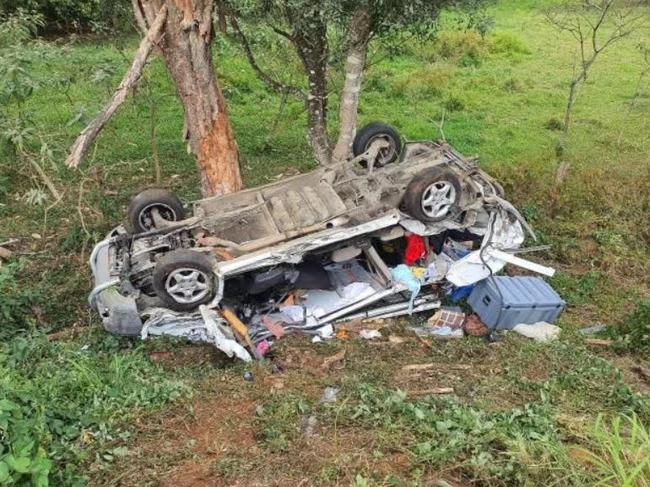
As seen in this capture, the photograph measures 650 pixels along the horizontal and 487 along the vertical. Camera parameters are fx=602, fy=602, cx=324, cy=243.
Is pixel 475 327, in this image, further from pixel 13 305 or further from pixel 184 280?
pixel 13 305

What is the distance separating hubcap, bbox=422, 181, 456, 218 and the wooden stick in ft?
11.8

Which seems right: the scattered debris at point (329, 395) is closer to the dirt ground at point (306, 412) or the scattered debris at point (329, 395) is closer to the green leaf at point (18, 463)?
the dirt ground at point (306, 412)

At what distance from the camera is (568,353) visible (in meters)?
6.40

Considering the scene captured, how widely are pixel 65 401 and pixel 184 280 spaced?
5.63ft

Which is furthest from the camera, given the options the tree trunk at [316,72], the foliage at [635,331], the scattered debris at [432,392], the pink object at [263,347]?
the tree trunk at [316,72]

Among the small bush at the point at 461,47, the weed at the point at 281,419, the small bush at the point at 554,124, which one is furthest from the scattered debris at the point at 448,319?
the small bush at the point at 461,47

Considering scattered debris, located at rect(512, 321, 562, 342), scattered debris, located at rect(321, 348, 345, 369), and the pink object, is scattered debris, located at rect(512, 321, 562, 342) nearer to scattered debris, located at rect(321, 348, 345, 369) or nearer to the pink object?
scattered debris, located at rect(321, 348, 345, 369)

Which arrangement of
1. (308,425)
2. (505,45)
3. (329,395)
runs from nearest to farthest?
(308,425) → (329,395) → (505,45)

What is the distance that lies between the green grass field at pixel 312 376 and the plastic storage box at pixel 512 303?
30cm

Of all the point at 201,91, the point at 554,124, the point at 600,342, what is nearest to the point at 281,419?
the point at 600,342

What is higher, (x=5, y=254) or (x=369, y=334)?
(x=5, y=254)

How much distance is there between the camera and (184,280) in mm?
6168

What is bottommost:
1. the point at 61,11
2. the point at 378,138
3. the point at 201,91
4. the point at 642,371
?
the point at 642,371

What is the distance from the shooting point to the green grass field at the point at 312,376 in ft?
13.5
